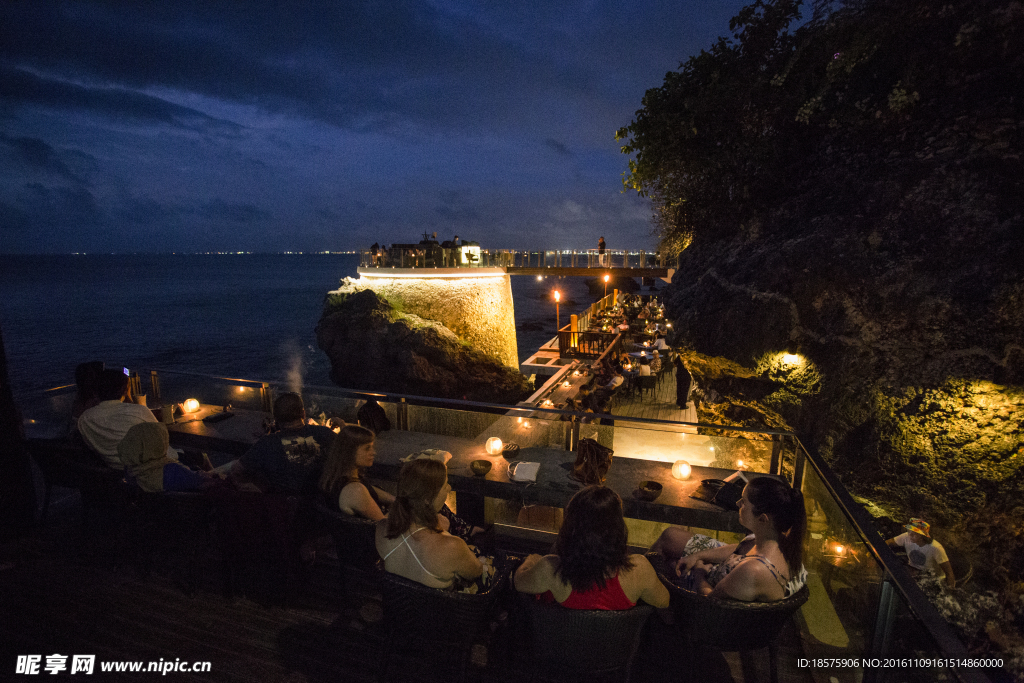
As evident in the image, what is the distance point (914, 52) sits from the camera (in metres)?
6.02

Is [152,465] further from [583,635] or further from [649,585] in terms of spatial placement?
[649,585]

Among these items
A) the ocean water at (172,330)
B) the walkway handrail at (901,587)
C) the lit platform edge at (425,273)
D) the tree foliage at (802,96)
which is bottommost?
the ocean water at (172,330)

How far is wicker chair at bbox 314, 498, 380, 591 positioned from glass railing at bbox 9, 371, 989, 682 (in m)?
1.49

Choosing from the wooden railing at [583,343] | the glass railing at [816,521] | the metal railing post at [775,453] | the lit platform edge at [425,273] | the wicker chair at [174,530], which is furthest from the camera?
the lit platform edge at [425,273]

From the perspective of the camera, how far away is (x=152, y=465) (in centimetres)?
304

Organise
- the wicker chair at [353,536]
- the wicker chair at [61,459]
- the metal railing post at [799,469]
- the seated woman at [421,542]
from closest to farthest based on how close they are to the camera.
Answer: the seated woman at [421,542], the wicker chair at [353,536], the metal railing post at [799,469], the wicker chair at [61,459]

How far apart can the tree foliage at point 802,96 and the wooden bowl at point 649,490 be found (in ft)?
18.7

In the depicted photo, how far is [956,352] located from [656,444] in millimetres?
3445

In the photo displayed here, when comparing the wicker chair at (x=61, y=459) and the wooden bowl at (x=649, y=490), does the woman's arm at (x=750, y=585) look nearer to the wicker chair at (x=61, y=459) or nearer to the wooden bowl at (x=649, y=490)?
the wooden bowl at (x=649, y=490)

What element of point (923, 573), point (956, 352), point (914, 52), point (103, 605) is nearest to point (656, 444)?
point (923, 573)

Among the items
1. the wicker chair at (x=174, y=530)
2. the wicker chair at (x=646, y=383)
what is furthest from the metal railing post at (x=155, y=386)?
the wicker chair at (x=646, y=383)

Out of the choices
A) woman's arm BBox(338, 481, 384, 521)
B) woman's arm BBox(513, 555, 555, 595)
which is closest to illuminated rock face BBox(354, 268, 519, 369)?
woman's arm BBox(338, 481, 384, 521)

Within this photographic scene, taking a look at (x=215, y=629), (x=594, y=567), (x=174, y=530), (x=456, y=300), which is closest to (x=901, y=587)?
A: (x=594, y=567)

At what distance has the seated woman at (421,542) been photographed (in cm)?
212
